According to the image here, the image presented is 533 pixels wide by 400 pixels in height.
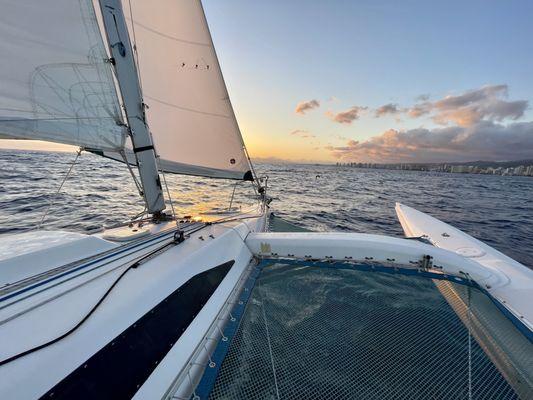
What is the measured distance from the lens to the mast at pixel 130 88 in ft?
8.20

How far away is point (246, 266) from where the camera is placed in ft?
9.77

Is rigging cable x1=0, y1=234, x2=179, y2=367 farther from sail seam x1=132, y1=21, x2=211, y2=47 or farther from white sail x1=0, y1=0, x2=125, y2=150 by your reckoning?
sail seam x1=132, y1=21, x2=211, y2=47

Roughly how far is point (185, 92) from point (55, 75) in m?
1.88

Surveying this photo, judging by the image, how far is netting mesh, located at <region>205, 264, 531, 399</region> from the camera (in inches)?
66.4

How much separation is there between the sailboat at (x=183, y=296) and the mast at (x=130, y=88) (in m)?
0.01

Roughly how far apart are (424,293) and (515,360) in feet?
3.70

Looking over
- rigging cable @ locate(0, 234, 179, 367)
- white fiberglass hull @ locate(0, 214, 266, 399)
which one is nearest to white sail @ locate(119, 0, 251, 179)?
white fiberglass hull @ locate(0, 214, 266, 399)

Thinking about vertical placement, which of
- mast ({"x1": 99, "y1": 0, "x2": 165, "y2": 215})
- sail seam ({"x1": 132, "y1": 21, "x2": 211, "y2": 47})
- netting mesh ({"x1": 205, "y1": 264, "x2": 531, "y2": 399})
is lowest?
netting mesh ({"x1": 205, "y1": 264, "x2": 531, "y2": 399})

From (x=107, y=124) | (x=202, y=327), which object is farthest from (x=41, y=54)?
(x=202, y=327)

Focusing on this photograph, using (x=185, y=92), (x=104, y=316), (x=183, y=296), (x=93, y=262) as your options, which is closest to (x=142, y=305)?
(x=104, y=316)

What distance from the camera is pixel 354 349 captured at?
6.66ft

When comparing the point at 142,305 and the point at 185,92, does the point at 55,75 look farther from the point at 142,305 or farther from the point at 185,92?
the point at 142,305

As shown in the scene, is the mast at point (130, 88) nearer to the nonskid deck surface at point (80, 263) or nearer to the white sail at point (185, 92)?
the nonskid deck surface at point (80, 263)

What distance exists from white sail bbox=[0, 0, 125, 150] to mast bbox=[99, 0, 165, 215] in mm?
107
